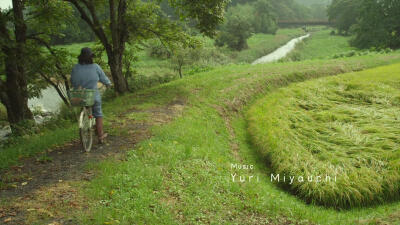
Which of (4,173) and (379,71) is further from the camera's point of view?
(379,71)

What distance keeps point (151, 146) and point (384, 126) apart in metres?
6.72

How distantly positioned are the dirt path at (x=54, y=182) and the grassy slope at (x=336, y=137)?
3.87m

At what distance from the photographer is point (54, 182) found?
16.2 ft

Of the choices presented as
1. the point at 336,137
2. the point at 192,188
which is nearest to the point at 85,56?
the point at 192,188

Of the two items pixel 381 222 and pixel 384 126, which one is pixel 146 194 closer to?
pixel 381 222

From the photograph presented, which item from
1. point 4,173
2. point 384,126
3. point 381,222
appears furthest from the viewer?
point 384,126

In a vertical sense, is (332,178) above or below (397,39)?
below

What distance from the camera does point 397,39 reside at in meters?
33.4

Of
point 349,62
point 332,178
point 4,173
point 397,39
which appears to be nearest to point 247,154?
point 332,178

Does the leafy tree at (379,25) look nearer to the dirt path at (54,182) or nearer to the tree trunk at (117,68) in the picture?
the tree trunk at (117,68)

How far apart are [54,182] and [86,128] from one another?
Answer: 158 centimetres

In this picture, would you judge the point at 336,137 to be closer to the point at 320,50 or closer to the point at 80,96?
the point at 80,96

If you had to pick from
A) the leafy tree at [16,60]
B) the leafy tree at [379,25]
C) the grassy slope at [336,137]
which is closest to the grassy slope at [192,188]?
the grassy slope at [336,137]

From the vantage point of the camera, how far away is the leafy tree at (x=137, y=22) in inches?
456
